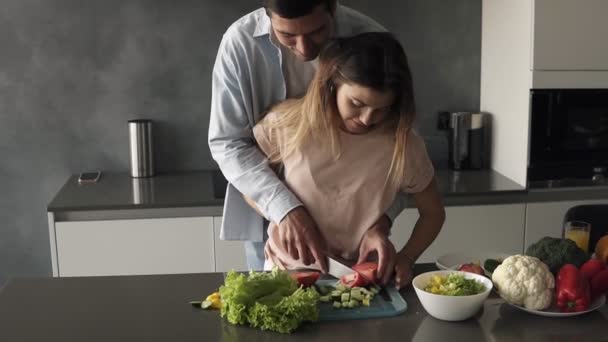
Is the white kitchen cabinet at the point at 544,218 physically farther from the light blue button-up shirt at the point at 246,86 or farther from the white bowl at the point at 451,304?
the white bowl at the point at 451,304

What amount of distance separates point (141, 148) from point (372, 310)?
1.71 metres

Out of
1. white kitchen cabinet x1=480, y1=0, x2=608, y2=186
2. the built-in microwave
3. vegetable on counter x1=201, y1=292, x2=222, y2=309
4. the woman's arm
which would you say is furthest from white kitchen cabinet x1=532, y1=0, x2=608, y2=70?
vegetable on counter x1=201, y1=292, x2=222, y2=309

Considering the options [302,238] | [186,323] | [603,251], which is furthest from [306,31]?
[603,251]

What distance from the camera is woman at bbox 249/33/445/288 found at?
1444mm

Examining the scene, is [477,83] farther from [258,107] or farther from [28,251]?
[28,251]

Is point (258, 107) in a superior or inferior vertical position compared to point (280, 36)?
inferior

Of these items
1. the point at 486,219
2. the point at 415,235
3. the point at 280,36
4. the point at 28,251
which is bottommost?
the point at 28,251

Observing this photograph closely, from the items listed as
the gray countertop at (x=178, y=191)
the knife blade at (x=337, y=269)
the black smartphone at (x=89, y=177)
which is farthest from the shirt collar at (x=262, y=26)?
the black smartphone at (x=89, y=177)

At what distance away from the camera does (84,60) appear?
9.03ft

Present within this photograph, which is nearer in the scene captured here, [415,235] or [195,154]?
[415,235]

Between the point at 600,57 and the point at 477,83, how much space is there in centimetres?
55

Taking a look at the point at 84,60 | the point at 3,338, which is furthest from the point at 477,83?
the point at 3,338

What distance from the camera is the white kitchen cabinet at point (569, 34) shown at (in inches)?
94.4

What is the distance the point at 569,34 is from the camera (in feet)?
7.97
